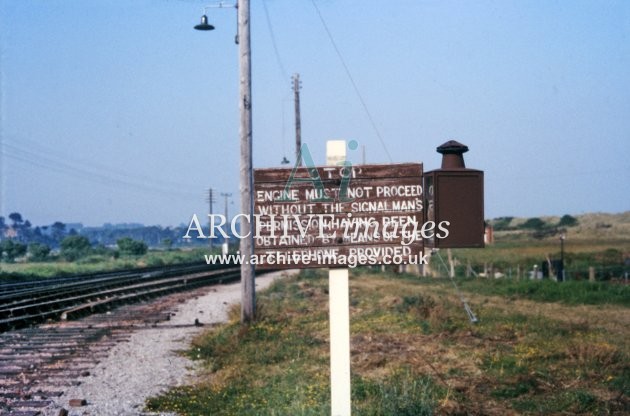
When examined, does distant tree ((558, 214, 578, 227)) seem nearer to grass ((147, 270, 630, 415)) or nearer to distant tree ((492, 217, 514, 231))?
distant tree ((492, 217, 514, 231))

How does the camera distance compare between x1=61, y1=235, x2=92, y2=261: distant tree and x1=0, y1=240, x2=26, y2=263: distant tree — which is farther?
x1=61, y1=235, x2=92, y2=261: distant tree

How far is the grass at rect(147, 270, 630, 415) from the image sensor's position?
9.14 meters

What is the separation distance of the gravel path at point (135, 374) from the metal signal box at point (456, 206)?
445 centimetres

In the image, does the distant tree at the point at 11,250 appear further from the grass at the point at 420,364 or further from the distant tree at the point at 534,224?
the grass at the point at 420,364

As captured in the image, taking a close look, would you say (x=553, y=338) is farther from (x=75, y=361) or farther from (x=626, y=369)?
(x=75, y=361)

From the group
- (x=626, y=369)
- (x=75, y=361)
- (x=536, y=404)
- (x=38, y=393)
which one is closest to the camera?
(x=536, y=404)

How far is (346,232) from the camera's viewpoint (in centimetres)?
766

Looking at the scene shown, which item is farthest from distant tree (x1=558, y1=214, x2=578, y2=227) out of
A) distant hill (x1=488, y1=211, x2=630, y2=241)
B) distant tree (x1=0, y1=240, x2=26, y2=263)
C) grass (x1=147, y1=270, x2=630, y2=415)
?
grass (x1=147, y1=270, x2=630, y2=415)

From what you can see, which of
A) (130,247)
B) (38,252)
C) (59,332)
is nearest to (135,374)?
(59,332)

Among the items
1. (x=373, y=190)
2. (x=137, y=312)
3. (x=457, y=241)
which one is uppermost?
(x=373, y=190)

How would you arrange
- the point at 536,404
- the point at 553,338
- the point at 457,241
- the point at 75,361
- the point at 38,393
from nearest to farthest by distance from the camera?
the point at 457,241
the point at 536,404
the point at 38,393
the point at 75,361
the point at 553,338

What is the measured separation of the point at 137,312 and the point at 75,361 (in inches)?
329

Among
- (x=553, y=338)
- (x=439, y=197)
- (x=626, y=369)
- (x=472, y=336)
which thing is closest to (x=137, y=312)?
(x=472, y=336)

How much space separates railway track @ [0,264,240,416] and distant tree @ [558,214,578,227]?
316ft
